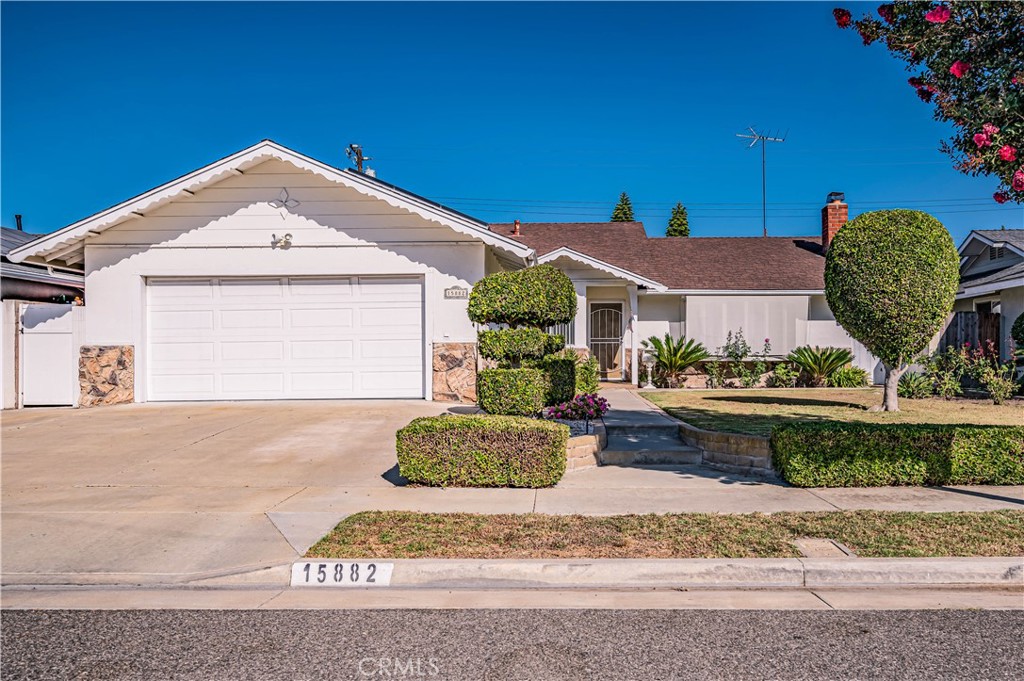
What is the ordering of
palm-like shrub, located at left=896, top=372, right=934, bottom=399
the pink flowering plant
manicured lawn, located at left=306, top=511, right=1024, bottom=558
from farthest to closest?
palm-like shrub, located at left=896, top=372, right=934, bottom=399 < the pink flowering plant < manicured lawn, located at left=306, top=511, right=1024, bottom=558

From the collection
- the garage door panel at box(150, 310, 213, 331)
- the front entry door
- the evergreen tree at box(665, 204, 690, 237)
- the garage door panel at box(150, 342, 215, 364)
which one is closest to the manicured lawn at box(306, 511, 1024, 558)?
the garage door panel at box(150, 342, 215, 364)

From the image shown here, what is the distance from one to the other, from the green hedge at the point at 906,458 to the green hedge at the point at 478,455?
2764 millimetres

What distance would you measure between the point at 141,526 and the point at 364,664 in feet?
11.3

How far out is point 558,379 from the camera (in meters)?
11.1

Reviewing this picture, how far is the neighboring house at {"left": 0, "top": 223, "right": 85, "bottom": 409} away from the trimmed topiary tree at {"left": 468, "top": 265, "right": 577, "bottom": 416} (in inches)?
364

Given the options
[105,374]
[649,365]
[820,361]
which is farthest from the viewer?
[649,365]

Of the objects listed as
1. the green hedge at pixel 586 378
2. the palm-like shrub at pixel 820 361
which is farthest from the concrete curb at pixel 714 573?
the palm-like shrub at pixel 820 361

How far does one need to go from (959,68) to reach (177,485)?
8.58m

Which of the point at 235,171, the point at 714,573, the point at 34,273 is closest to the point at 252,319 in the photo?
the point at 235,171

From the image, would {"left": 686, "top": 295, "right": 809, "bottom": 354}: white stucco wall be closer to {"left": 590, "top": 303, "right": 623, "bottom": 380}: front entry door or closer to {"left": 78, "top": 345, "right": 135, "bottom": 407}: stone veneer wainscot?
{"left": 590, "top": 303, "right": 623, "bottom": 380}: front entry door

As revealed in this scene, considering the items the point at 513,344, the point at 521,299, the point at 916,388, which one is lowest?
the point at 916,388

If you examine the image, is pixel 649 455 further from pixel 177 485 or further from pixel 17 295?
pixel 17 295

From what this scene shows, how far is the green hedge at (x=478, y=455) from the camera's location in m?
7.33

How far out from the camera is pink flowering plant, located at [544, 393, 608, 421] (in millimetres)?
9656
